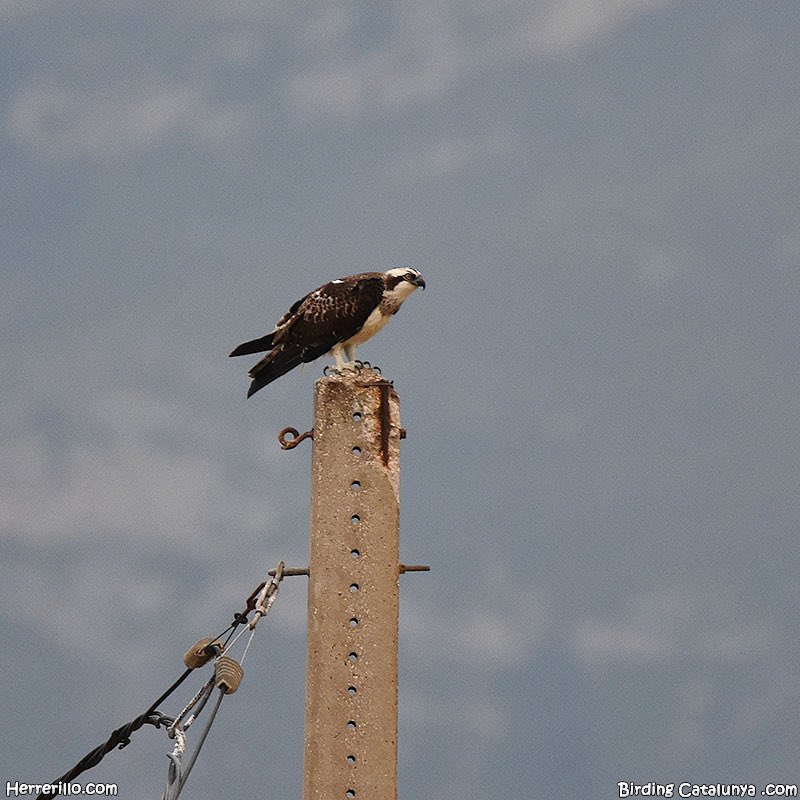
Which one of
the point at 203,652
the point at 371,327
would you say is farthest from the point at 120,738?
the point at 371,327

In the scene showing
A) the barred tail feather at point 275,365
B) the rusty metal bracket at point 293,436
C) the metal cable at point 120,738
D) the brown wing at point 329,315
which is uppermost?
the brown wing at point 329,315

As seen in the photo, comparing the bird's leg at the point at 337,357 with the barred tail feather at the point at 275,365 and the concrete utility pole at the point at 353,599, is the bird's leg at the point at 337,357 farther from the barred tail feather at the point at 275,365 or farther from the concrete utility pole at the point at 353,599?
the concrete utility pole at the point at 353,599

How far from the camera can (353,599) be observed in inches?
286

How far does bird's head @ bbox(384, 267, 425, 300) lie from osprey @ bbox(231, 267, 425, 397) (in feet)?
0.59

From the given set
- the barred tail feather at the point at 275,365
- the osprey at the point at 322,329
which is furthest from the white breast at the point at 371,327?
the barred tail feather at the point at 275,365

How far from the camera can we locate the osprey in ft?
31.9

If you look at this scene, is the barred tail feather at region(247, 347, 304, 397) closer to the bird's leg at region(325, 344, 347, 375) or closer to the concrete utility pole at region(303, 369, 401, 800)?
the bird's leg at region(325, 344, 347, 375)

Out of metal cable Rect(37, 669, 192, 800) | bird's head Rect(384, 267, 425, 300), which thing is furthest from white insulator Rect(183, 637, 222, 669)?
bird's head Rect(384, 267, 425, 300)

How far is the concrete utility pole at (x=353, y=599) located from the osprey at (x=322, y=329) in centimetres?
194

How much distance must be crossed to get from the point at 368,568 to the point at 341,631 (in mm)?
355

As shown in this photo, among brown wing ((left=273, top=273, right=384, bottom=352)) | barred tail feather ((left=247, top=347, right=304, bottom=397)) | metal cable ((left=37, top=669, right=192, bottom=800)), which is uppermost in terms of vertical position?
brown wing ((left=273, top=273, right=384, bottom=352))

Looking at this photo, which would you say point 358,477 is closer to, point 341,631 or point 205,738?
point 341,631

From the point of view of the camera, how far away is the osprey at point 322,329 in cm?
971

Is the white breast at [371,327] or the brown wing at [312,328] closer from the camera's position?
the brown wing at [312,328]
